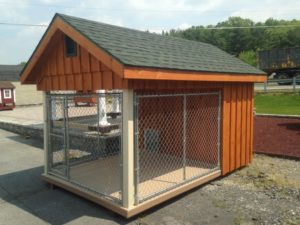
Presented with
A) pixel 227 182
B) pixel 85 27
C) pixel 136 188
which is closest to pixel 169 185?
pixel 136 188

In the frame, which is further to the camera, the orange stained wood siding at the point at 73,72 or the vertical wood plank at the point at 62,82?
the vertical wood plank at the point at 62,82

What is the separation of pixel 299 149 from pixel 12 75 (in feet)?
95.5

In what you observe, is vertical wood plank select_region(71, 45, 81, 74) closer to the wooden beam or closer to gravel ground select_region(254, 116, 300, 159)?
the wooden beam

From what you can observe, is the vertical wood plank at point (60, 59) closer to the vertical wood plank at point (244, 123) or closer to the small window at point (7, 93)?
the vertical wood plank at point (244, 123)

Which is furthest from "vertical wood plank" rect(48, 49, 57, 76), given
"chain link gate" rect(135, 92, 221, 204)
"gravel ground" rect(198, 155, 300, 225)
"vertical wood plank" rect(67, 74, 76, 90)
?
"gravel ground" rect(198, 155, 300, 225)

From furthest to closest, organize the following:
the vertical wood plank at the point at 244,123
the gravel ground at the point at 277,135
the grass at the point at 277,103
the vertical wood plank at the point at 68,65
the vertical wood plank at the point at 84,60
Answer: the grass at the point at 277,103 → the gravel ground at the point at 277,135 → the vertical wood plank at the point at 244,123 → the vertical wood plank at the point at 68,65 → the vertical wood plank at the point at 84,60

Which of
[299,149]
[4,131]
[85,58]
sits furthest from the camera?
[4,131]

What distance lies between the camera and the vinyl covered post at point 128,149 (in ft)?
15.3

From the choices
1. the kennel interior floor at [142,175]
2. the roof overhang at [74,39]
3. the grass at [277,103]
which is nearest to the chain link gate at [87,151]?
the kennel interior floor at [142,175]

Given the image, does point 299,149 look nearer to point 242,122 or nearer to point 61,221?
point 242,122

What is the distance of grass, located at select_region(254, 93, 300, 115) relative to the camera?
54.4ft

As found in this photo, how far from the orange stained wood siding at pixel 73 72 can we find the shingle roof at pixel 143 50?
35 cm

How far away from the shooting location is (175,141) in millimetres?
8227

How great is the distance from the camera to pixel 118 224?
4797mm
